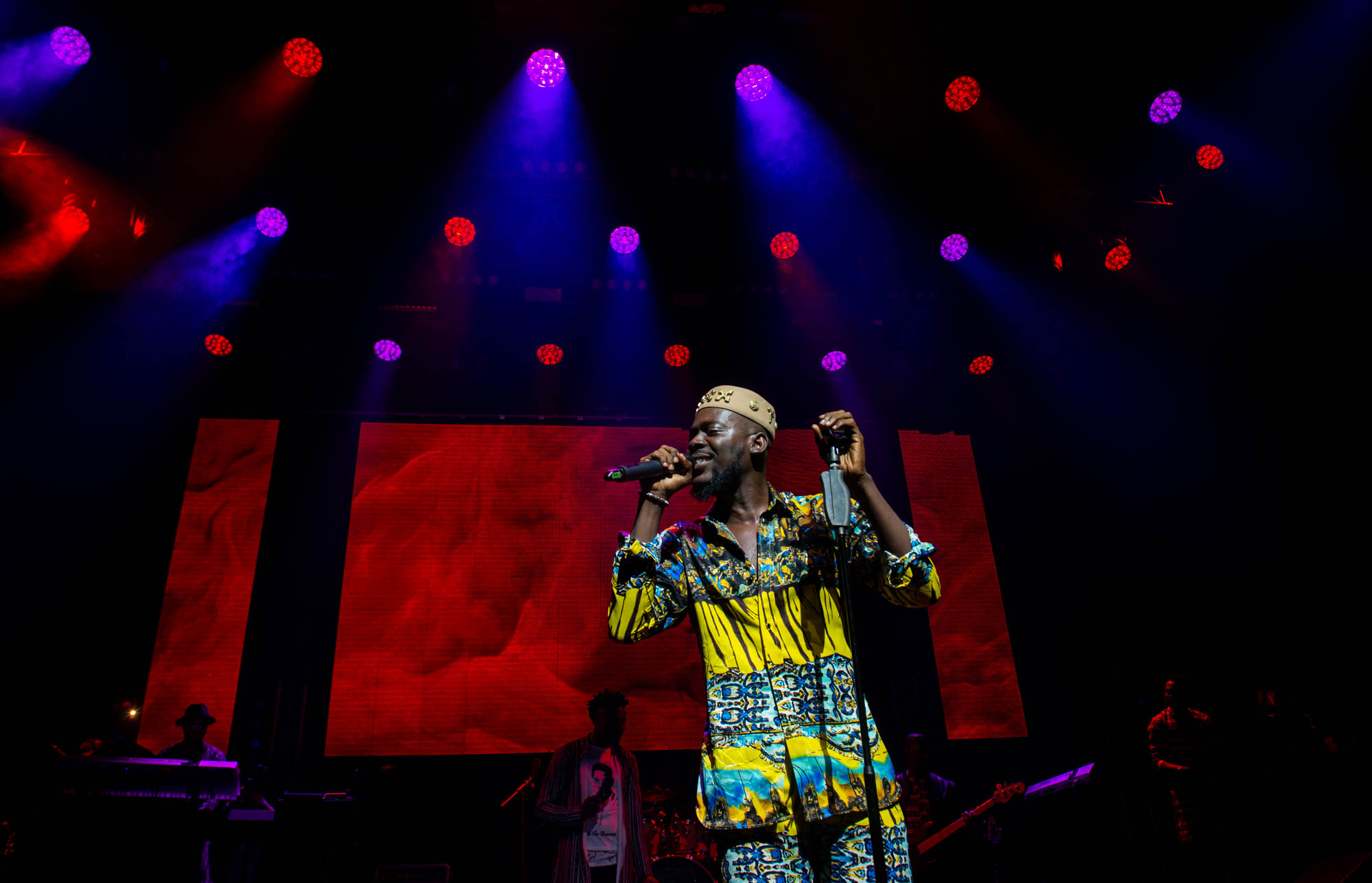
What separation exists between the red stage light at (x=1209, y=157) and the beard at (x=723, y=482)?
5.79 meters

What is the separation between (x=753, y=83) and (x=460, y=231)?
2587mm

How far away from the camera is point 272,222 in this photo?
613 centimetres

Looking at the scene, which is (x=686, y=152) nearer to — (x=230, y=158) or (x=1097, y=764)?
(x=230, y=158)

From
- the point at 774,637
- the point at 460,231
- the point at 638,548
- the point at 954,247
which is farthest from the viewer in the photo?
the point at 954,247

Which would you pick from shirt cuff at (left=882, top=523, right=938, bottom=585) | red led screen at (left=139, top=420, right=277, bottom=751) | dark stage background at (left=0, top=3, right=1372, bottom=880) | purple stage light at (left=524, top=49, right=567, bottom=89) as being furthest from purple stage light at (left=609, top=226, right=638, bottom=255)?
shirt cuff at (left=882, top=523, right=938, bottom=585)

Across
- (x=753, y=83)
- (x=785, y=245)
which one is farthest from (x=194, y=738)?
(x=753, y=83)

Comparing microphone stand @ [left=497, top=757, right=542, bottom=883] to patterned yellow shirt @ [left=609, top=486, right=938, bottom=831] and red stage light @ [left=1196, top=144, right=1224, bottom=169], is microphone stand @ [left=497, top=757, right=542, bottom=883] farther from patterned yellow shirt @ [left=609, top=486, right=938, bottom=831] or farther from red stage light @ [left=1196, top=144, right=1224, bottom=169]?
red stage light @ [left=1196, top=144, right=1224, bottom=169]

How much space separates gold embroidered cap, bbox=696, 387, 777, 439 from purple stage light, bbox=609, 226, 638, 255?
421cm

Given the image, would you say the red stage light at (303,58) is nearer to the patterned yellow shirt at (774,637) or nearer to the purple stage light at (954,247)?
the patterned yellow shirt at (774,637)

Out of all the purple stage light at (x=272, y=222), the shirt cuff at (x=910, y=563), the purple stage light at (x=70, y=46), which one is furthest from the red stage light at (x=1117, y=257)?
the purple stage light at (x=70, y=46)

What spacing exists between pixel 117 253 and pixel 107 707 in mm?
3546

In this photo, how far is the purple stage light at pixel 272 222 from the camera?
607cm

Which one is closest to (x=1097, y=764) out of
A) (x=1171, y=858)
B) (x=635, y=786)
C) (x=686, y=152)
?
(x=1171, y=858)

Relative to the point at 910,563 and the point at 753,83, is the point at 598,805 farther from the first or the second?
the point at 753,83
